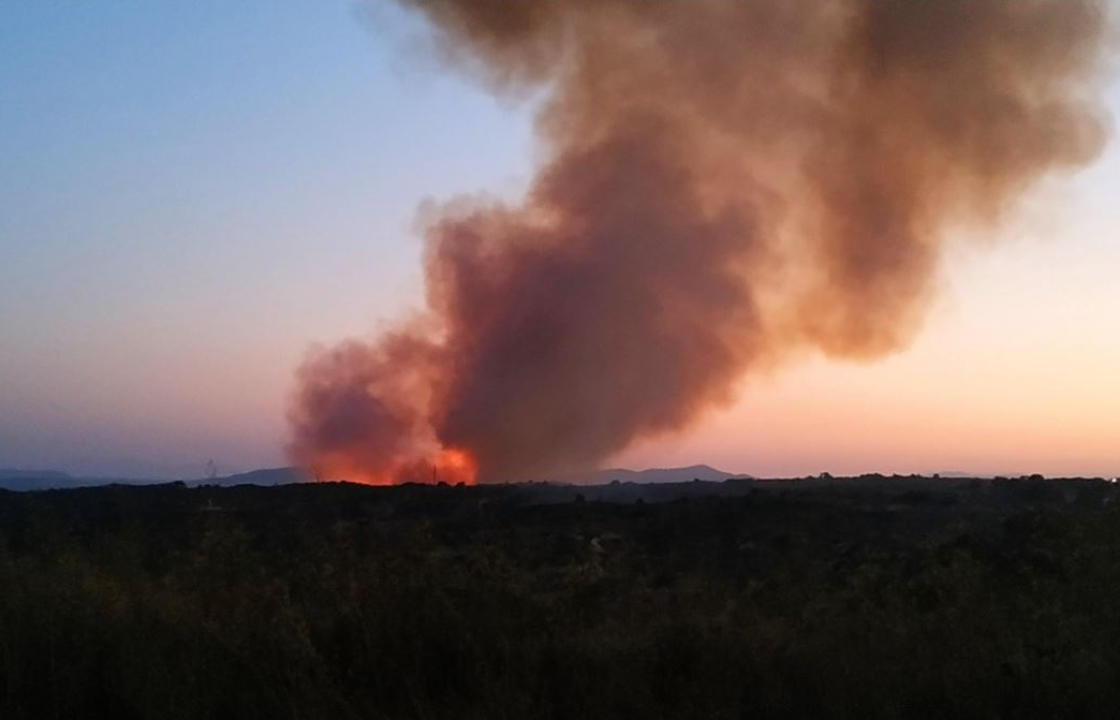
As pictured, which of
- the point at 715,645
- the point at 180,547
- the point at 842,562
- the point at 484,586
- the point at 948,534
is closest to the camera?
the point at 715,645

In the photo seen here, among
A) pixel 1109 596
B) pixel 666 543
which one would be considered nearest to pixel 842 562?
pixel 666 543

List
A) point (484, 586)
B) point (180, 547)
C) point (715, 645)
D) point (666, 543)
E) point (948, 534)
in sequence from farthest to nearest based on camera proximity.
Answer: point (666, 543)
point (948, 534)
point (180, 547)
point (484, 586)
point (715, 645)

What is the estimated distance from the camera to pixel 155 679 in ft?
26.5

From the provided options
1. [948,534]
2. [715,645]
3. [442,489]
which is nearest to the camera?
[715,645]

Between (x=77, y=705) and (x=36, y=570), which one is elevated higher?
(x=36, y=570)

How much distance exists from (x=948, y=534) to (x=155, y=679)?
728 inches

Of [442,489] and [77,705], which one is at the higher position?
[442,489]

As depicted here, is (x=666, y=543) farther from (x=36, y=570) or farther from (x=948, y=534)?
(x=36, y=570)

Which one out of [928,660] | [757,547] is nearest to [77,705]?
[928,660]

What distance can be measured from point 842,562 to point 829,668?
11.9 m

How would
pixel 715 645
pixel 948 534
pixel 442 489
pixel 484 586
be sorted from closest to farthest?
pixel 715 645, pixel 484 586, pixel 948 534, pixel 442 489

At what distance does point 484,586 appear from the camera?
9516 millimetres

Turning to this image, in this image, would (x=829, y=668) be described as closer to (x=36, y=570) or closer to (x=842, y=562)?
(x=36, y=570)

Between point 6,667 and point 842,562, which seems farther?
point 842,562
